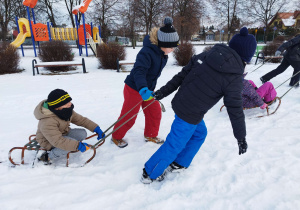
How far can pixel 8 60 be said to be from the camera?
7871 millimetres

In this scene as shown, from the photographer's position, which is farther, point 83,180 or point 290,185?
point 83,180

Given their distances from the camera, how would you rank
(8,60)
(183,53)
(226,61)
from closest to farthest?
(226,61) → (8,60) → (183,53)

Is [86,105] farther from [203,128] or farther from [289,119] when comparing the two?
[289,119]

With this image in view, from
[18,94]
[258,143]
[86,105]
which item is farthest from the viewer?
[18,94]

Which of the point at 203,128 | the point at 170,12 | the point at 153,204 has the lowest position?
the point at 153,204

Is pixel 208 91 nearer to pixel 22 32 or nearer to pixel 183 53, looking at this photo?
pixel 183 53

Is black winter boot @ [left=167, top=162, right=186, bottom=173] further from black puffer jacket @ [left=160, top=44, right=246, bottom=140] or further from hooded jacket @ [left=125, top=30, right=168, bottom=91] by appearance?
hooded jacket @ [left=125, top=30, right=168, bottom=91]

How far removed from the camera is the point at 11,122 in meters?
3.57

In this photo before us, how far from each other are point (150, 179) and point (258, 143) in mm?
1663

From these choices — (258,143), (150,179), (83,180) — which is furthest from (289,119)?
(83,180)

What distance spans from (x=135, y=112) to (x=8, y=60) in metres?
7.71

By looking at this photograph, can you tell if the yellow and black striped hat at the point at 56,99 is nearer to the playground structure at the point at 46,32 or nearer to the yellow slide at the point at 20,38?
the playground structure at the point at 46,32

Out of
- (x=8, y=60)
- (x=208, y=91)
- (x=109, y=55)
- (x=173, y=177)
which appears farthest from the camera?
(x=109, y=55)

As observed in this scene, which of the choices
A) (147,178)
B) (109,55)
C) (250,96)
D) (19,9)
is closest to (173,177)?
(147,178)
